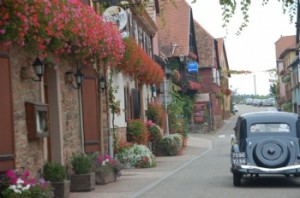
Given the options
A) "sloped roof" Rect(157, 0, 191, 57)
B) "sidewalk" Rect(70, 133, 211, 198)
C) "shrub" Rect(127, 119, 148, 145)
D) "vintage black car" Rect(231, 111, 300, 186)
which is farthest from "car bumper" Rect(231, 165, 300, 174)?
"sloped roof" Rect(157, 0, 191, 57)

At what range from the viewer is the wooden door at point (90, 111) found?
16.0m

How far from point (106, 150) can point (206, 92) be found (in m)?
40.1

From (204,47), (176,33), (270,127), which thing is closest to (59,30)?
(270,127)

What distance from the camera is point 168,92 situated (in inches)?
1339

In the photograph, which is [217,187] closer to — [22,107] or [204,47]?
[22,107]

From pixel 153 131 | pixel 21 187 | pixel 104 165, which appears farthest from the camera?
pixel 153 131

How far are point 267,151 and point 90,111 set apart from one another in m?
4.85

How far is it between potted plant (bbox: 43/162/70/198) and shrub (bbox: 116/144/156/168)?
8417 millimetres

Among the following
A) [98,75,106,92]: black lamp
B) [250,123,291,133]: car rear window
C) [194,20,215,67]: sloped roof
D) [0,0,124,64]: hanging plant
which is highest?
[194,20,215,67]: sloped roof

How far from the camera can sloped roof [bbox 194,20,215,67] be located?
6016 centimetres

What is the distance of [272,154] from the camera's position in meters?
13.7

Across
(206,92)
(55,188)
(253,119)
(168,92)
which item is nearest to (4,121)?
(55,188)

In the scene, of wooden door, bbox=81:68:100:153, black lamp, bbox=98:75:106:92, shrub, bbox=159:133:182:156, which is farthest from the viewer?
shrub, bbox=159:133:182:156

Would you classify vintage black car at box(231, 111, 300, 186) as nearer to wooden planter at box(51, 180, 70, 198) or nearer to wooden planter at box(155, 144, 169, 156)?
wooden planter at box(51, 180, 70, 198)
